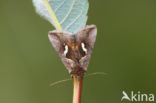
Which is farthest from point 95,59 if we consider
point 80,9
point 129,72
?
point 80,9

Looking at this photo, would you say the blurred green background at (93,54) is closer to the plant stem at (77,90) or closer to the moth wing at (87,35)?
the moth wing at (87,35)

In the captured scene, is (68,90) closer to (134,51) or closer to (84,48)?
(134,51)

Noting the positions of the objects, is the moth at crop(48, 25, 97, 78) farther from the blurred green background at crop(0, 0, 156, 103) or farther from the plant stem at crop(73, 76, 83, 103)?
the blurred green background at crop(0, 0, 156, 103)

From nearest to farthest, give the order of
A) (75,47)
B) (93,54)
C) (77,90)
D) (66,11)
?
(77,90)
(75,47)
(66,11)
(93,54)

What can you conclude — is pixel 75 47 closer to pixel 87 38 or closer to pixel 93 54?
pixel 87 38

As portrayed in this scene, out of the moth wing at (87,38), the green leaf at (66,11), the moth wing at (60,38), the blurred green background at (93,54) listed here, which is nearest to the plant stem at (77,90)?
the moth wing at (87,38)

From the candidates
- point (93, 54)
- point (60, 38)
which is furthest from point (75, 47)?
point (93, 54)
